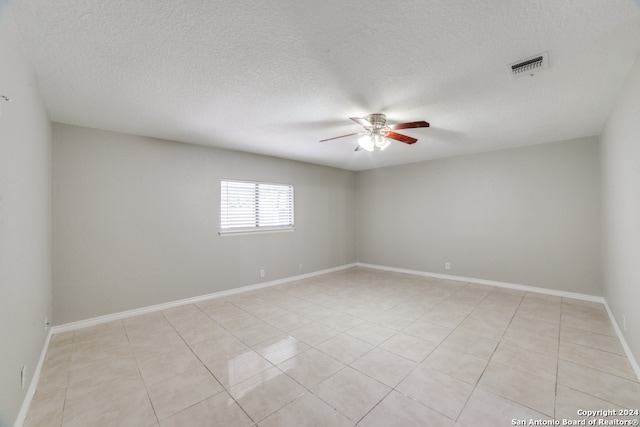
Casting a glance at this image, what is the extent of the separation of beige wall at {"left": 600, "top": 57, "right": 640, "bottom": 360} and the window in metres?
Result: 4.49

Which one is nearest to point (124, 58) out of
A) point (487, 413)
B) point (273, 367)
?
point (273, 367)

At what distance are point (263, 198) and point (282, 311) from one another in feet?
7.11

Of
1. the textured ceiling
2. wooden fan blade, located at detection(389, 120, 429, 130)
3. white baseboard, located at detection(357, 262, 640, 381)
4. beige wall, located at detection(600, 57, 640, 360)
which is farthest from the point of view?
wooden fan blade, located at detection(389, 120, 429, 130)

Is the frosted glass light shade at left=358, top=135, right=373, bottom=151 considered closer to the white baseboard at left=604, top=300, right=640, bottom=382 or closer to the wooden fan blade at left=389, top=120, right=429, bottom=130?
the wooden fan blade at left=389, top=120, right=429, bottom=130

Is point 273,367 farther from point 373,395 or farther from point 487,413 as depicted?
point 487,413

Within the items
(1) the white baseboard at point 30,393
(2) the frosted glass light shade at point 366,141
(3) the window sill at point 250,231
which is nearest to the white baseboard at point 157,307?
(1) the white baseboard at point 30,393

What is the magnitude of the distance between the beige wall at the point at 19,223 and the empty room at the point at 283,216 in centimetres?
3

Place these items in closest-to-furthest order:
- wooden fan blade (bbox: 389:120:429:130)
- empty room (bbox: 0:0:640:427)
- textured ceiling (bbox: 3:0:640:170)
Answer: textured ceiling (bbox: 3:0:640:170) < empty room (bbox: 0:0:640:427) < wooden fan blade (bbox: 389:120:429:130)

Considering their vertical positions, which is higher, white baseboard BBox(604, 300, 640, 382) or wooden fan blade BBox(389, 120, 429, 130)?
wooden fan blade BBox(389, 120, 429, 130)

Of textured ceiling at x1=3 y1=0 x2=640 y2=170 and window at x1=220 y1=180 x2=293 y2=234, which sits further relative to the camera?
window at x1=220 y1=180 x2=293 y2=234

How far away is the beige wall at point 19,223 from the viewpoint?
1.44 metres

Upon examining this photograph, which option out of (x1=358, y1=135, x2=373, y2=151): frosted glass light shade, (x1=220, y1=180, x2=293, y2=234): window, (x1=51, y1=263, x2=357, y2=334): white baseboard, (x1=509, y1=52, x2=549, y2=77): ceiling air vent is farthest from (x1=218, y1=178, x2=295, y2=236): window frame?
(x1=509, y1=52, x2=549, y2=77): ceiling air vent

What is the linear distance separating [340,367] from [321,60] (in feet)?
8.12

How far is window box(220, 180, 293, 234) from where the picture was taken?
442cm
